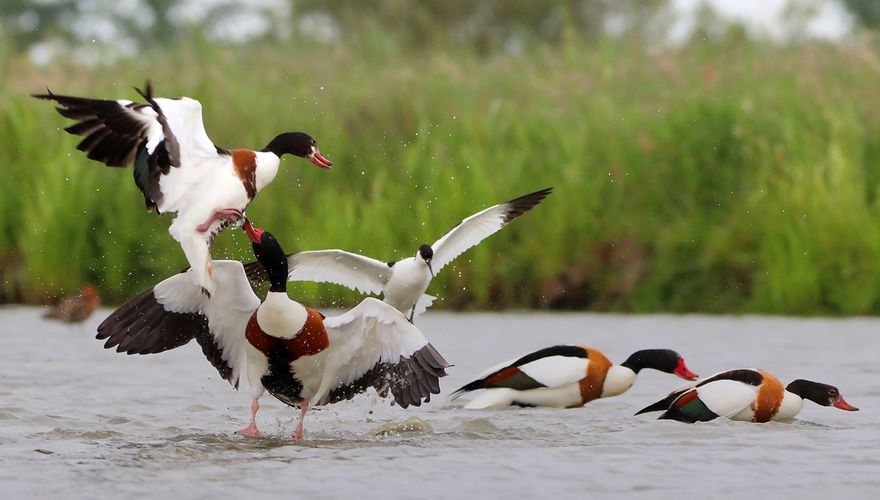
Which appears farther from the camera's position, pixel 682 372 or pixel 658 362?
pixel 682 372

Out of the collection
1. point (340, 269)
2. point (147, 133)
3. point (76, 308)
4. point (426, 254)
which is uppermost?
point (147, 133)

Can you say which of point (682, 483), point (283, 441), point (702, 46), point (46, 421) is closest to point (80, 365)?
point (46, 421)

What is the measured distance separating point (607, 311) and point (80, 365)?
4.46 metres

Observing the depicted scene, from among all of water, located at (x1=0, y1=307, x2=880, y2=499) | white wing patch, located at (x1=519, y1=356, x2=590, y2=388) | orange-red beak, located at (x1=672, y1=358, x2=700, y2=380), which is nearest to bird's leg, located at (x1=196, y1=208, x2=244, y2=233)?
water, located at (x1=0, y1=307, x2=880, y2=499)

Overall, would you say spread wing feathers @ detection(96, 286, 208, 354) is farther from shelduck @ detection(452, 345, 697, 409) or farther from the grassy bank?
the grassy bank

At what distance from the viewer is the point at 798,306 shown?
1216cm

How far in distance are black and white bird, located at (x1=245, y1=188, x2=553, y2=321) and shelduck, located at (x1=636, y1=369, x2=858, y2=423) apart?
1542 mm

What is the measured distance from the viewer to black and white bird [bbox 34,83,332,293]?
6.77m

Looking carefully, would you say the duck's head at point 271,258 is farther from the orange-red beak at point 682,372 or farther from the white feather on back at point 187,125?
the orange-red beak at point 682,372

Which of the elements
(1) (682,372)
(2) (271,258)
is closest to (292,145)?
(2) (271,258)

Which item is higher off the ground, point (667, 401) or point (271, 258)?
point (271, 258)

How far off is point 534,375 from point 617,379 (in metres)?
0.51

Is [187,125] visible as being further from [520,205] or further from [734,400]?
[734,400]

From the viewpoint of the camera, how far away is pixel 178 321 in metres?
7.52
